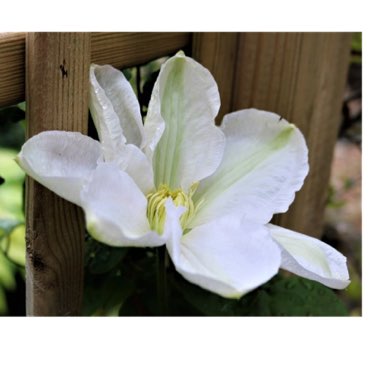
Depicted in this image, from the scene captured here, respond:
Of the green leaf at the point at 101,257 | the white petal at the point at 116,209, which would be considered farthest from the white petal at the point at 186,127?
the green leaf at the point at 101,257

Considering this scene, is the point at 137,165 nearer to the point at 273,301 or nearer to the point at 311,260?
the point at 311,260

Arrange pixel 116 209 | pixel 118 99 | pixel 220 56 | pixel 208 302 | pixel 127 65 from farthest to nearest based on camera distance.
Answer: pixel 220 56
pixel 208 302
pixel 127 65
pixel 118 99
pixel 116 209

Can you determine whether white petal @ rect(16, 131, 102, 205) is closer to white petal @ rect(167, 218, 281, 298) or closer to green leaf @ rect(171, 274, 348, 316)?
white petal @ rect(167, 218, 281, 298)

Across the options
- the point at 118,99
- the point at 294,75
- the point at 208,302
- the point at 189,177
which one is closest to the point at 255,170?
the point at 189,177

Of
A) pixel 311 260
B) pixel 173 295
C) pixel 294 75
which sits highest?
pixel 294 75

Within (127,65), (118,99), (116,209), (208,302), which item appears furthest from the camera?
(208,302)

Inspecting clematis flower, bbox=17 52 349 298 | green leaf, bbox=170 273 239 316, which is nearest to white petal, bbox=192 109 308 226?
clematis flower, bbox=17 52 349 298
